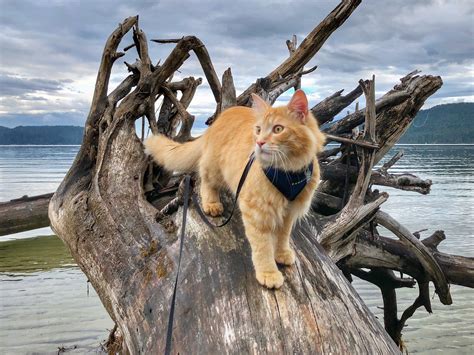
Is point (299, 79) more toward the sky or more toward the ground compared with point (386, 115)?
more toward the sky

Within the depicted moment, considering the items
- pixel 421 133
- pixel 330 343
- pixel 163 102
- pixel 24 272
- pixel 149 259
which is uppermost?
pixel 163 102

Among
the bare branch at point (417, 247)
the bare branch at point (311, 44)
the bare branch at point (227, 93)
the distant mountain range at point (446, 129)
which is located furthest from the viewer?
the distant mountain range at point (446, 129)

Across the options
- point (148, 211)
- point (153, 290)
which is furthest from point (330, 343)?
point (148, 211)

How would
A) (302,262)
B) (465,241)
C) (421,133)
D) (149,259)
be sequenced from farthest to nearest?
1. (421,133)
2. (465,241)
3. (149,259)
4. (302,262)

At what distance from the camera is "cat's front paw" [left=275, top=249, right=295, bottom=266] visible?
11.9 feet

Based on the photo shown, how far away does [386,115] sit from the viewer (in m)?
6.96

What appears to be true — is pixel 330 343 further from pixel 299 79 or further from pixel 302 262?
pixel 299 79

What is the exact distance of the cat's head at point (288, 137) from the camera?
3197 millimetres

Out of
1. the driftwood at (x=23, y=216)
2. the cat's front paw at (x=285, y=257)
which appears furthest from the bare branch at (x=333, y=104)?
the driftwood at (x=23, y=216)

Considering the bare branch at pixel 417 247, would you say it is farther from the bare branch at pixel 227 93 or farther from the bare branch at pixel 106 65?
the bare branch at pixel 106 65

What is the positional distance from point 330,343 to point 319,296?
0.43 m

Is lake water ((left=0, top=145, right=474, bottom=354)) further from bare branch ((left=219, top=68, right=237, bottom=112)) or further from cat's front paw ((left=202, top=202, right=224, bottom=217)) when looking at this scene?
bare branch ((left=219, top=68, right=237, bottom=112))

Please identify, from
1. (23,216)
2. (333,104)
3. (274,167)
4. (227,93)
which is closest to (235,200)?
(274,167)

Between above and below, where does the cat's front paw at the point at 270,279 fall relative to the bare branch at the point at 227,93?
below
